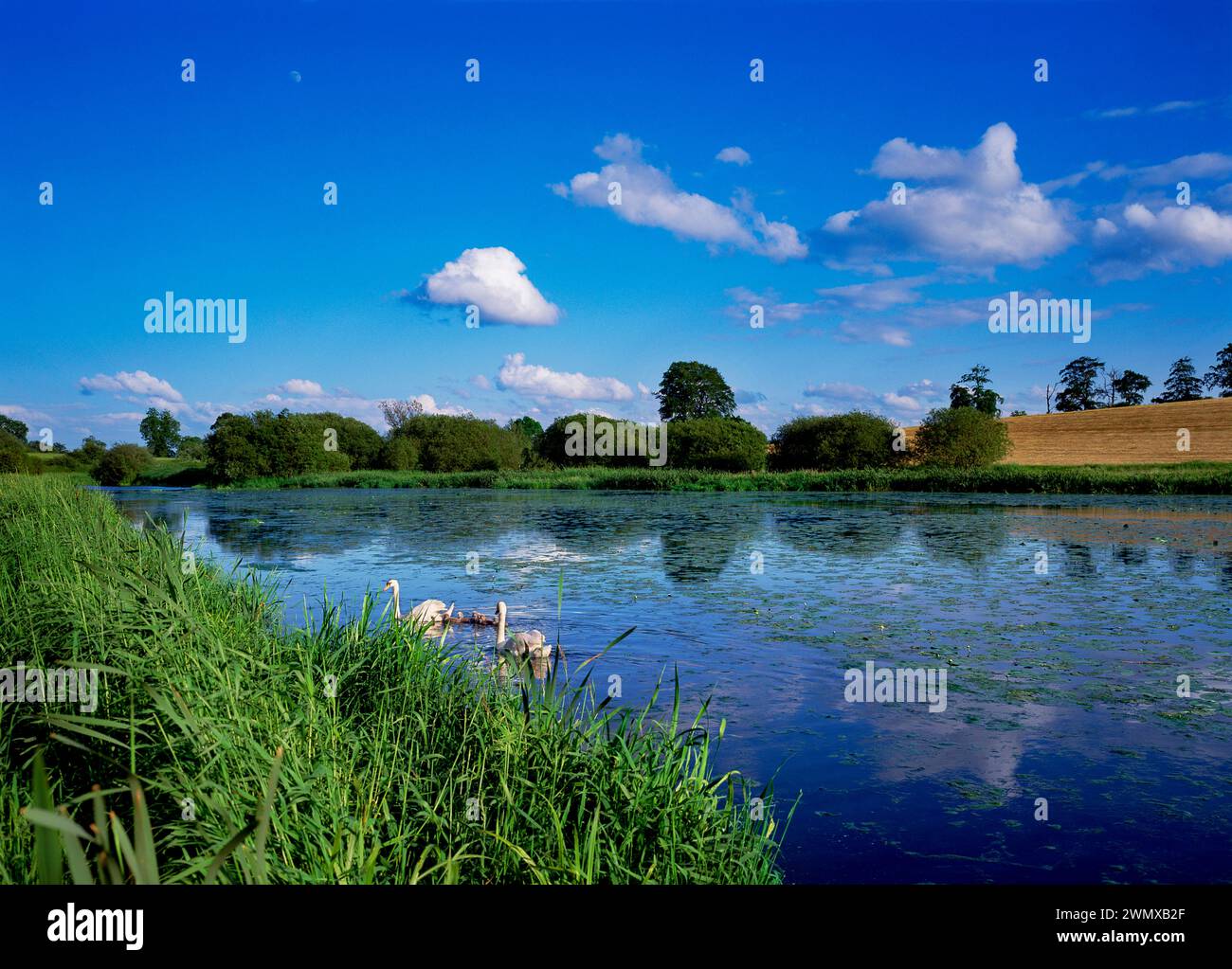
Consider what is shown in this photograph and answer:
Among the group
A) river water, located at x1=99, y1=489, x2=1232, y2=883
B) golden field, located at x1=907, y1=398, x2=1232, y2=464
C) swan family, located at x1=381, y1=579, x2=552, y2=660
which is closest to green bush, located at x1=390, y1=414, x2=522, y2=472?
golden field, located at x1=907, y1=398, x2=1232, y2=464

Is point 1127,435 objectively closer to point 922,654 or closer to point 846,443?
point 846,443

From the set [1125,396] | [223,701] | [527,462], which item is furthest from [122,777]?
[1125,396]

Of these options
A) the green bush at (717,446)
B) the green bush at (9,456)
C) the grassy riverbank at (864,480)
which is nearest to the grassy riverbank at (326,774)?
the green bush at (9,456)

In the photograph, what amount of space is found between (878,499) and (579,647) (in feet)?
89.8

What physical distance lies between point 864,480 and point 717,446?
13.6 metres

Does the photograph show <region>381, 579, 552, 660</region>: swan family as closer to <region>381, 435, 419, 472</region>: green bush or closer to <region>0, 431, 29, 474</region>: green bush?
<region>0, 431, 29, 474</region>: green bush

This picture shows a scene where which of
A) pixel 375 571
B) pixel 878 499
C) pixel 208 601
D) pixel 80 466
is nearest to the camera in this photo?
pixel 208 601

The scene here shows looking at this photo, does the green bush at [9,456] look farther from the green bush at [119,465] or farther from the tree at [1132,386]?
the tree at [1132,386]

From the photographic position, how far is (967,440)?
46.9 meters

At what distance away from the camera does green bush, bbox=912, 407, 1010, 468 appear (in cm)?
4688

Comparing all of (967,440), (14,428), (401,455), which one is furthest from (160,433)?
(967,440)

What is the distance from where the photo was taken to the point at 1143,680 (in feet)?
24.7

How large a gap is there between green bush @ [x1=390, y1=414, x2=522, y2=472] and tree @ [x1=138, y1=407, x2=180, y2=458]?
71.0 ft
